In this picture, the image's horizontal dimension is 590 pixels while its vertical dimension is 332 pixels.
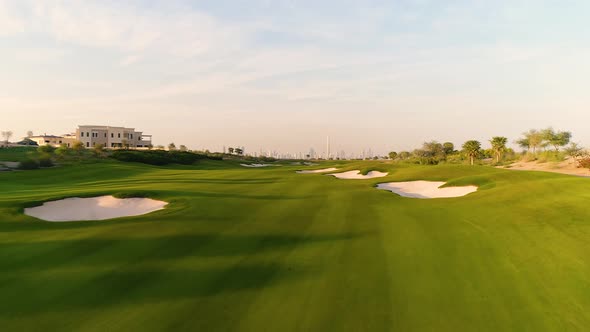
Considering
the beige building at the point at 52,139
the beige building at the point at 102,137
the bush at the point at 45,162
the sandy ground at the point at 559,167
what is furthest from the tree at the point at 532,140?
the beige building at the point at 52,139

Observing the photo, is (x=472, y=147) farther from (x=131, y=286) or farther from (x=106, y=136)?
(x=106, y=136)

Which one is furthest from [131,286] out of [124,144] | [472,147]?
[124,144]

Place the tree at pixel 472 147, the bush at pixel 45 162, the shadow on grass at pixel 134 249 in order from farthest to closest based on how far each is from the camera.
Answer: the tree at pixel 472 147 → the bush at pixel 45 162 → the shadow on grass at pixel 134 249

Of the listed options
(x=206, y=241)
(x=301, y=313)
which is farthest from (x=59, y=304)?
(x=301, y=313)

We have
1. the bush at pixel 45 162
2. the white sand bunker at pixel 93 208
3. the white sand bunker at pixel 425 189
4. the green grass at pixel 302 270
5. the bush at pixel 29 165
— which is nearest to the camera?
the green grass at pixel 302 270

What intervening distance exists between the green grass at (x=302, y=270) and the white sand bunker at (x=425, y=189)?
5729 mm

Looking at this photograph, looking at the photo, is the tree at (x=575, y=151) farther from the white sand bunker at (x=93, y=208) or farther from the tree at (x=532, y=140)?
the white sand bunker at (x=93, y=208)

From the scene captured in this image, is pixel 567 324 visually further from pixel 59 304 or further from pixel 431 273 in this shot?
pixel 59 304

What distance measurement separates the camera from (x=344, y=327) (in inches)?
207

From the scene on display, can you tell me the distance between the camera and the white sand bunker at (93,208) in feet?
41.0

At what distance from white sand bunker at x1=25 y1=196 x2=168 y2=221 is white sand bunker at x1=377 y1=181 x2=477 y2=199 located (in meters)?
14.5

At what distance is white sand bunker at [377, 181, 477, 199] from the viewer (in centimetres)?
1875

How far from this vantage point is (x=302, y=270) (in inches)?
292

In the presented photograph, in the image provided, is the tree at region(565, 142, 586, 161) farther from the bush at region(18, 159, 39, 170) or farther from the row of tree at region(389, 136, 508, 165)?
the bush at region(18, 159, 39, 170)
